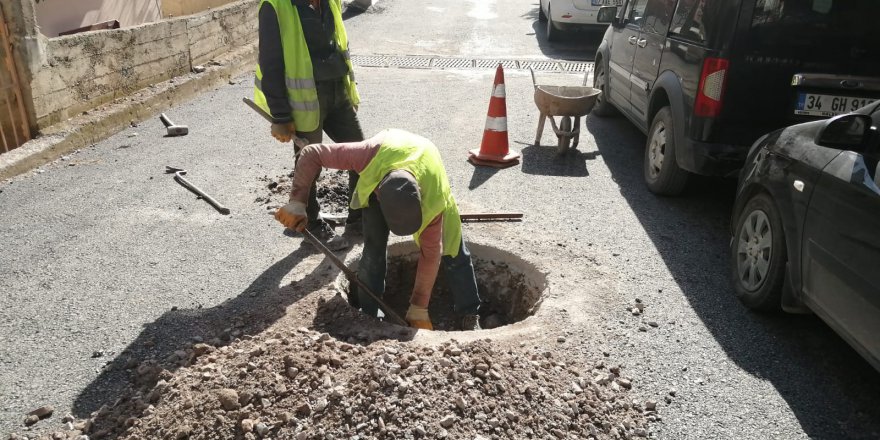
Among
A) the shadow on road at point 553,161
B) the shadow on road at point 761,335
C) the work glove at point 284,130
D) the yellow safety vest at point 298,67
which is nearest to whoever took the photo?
the shadow on road at point 761,335

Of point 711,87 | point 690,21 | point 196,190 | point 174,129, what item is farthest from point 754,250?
point 174,129

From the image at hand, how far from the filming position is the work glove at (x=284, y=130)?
195 inches

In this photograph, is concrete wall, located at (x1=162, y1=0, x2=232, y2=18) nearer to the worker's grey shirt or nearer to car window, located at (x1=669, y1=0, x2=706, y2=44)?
the worker's grey shirt

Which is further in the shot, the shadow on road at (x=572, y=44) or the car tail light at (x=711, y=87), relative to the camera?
the shadow on road at (x=572, y=44)

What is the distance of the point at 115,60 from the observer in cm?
846

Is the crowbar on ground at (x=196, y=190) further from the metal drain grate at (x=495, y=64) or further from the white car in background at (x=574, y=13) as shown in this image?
the white car in background at (x=574, y=13)

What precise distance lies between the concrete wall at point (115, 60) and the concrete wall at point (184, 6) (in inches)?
43.4

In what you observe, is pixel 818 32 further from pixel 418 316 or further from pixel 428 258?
pixel 418 316

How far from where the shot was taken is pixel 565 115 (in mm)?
7297

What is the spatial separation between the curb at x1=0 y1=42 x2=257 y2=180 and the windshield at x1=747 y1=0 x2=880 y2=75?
6692mm

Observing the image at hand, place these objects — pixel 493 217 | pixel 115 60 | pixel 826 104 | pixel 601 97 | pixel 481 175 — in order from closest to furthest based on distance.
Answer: pixel 826 104, pixel 493 217, pixel 481 175, pixel 115 60, pixel 601 97

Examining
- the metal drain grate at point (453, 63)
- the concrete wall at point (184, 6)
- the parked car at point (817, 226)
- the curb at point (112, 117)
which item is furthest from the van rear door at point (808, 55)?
the concrete wall at point (184, 6)

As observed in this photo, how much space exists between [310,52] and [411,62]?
24.8ft

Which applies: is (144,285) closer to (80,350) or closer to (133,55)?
(80,350)
